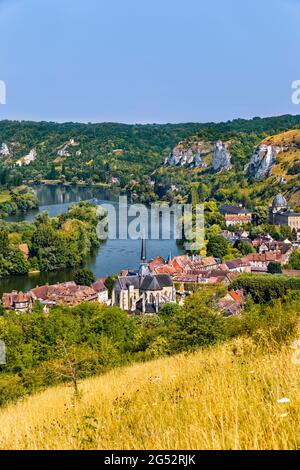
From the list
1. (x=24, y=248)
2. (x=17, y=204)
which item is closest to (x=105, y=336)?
(x=24, y=248)

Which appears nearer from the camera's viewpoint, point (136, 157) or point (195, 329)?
point (195, 329)

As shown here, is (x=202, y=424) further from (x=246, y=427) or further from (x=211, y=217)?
(x=211, y=217)

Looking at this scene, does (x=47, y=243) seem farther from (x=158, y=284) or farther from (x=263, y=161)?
(x=263, y=161)

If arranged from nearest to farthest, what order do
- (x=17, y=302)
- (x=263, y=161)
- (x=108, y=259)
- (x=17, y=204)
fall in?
(x=17, y=302), (x=108, y=259), (x=17, y=204), (x=263, y=161)

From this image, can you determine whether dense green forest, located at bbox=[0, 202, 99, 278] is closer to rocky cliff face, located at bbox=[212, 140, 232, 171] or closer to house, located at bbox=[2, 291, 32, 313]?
house, located at bbox=[2, 291, 32, 313]

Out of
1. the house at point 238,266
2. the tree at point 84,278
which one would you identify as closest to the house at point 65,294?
the tree at point 84,278
